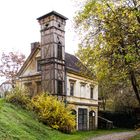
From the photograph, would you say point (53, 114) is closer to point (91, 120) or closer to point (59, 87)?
point (59, 87)

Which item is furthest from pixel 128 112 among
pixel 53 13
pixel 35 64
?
pixel 53 13

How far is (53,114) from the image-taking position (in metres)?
29.8

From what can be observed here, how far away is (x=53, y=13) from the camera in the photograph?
36281 mm

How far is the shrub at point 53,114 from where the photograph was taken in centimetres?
2919

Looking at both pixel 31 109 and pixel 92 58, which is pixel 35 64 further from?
pixel 92 58

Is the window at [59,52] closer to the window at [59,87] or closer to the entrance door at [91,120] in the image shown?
the window at [59,87]

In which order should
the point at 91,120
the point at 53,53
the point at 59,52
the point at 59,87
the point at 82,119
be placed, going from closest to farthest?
the point at 53,53 < the point at 59,87 < the point at 59,52 < the point at 82,119 < the point at 91,120

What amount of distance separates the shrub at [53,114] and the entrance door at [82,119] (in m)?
8.41

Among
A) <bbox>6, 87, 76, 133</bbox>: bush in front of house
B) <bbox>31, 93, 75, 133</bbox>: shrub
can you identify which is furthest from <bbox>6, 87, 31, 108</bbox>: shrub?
<bbox>31, 93, 75, 133</bbox>: shrub

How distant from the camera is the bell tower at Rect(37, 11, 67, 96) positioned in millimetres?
35562

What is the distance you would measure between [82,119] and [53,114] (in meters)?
11.3

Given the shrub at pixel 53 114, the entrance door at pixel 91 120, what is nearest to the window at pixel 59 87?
the shrub at pixel 53 114

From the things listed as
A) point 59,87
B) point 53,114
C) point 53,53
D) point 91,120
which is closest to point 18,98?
point 53,114

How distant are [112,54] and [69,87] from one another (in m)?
22.2
